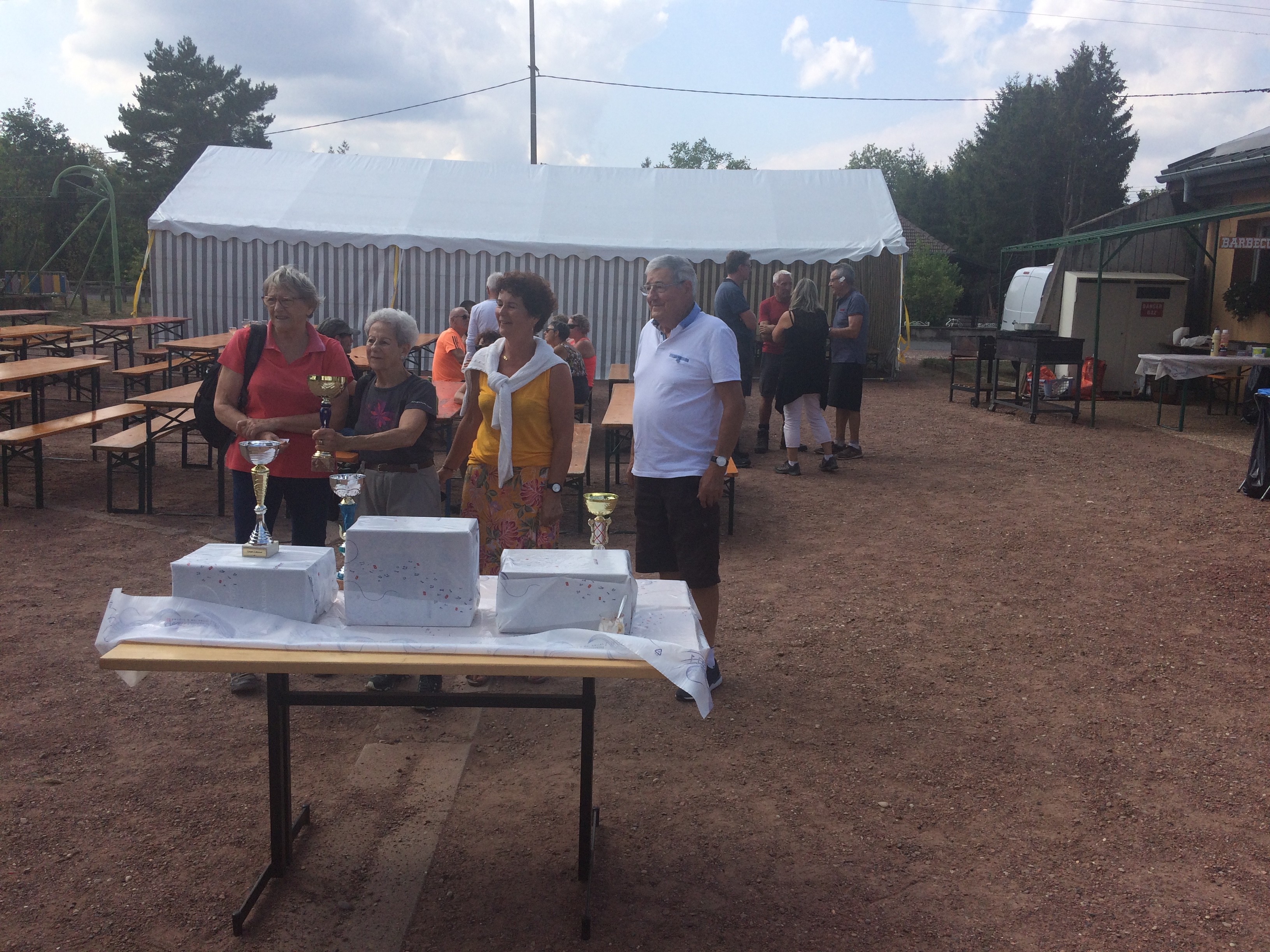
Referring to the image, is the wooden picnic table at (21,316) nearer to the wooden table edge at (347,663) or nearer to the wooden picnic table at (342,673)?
the wooden picnic table at (342,673)

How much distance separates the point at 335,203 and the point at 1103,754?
14.7 m

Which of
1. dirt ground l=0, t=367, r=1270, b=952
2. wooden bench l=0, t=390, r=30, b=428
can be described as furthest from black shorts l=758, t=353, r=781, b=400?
wooden bench l=0, t=390, r=30, b=428

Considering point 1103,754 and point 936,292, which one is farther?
point 936,292

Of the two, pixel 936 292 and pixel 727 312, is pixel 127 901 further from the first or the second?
pixel 936 292

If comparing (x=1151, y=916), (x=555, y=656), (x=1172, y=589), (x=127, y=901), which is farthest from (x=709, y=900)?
(x=1172, y=589)

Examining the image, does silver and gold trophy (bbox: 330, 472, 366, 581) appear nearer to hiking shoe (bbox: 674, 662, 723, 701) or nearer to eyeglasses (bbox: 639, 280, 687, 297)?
eyeglasses (bbox: 639, 280, 687, 297)

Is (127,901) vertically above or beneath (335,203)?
beneath

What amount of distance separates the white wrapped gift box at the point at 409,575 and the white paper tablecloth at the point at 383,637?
0.04 metres

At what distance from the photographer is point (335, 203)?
52.7ft

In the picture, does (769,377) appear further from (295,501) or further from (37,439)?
(295,501)

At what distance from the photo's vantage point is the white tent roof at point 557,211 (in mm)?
15383

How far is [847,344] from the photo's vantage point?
9320mm

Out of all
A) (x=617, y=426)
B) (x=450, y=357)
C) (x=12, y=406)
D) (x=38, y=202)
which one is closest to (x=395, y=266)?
(x=12, y=406)

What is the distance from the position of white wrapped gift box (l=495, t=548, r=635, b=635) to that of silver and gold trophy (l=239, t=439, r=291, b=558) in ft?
2.13
